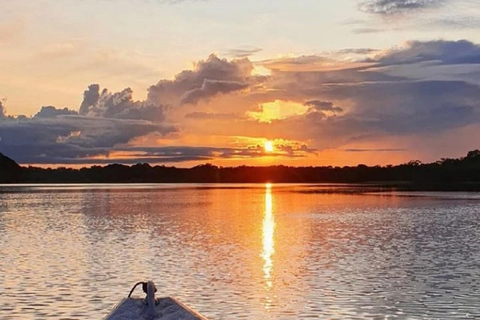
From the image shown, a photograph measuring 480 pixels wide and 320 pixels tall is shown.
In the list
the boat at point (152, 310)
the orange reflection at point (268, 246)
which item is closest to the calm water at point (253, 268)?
the orange reflection at point (268, 246)

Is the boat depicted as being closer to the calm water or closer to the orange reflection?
the calm water

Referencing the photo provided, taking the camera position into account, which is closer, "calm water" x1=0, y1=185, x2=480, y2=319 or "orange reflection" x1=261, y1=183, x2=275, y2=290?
"calm water" x1=0, y1=185, x2=480, y2=319

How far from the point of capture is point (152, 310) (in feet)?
34.5

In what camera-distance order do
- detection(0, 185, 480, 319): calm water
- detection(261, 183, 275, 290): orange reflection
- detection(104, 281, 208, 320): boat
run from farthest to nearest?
1. detection(261, 183, 275, 290): orange reflection
2. detection(0, 185, 480, 319): calm water
3. detection(104, 281, 208, 320): boat

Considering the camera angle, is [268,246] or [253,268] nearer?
[253,268]

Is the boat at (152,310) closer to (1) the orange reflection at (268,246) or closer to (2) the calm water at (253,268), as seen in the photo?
(2) the calm water at (253,268)

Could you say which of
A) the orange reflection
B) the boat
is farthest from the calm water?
the boat

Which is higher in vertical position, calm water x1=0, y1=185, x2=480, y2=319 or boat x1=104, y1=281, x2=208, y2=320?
boat x1=104, y1=281, x2=208, y2=320

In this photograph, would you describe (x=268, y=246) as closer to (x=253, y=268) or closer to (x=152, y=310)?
(x=253, y=268)

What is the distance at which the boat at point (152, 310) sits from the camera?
10.5 meters

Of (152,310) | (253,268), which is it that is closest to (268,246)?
(253,268)

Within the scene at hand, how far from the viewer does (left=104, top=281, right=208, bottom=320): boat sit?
1050 cm

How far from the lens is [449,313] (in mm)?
18844

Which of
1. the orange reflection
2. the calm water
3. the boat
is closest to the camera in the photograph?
the boat
